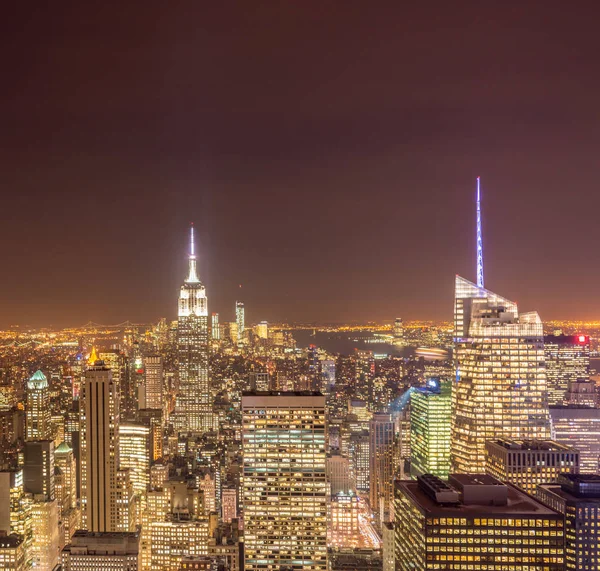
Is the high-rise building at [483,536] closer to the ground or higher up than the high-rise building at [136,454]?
higher up

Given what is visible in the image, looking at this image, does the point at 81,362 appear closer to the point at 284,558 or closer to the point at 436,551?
the point at 284,558

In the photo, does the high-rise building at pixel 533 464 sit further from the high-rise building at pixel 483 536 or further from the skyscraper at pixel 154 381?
the skyscraper at pixel 154 381

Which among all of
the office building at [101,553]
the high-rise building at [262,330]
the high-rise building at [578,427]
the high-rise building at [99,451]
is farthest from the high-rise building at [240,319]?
the high-rise building at [578,427]

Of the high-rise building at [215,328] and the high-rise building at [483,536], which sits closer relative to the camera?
the high-rise building at [483,536]

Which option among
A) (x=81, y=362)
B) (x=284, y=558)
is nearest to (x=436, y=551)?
(x=284, y=558)

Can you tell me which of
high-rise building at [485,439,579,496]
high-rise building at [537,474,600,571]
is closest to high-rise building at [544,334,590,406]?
high-rise building at [485,439,579,496]

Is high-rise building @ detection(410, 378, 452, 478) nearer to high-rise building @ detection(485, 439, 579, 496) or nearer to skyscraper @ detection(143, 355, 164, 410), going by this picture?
high-rise building @ detection(485, 439, 579, 496)

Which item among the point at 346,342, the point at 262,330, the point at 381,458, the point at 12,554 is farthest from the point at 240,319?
the point at 12,554
